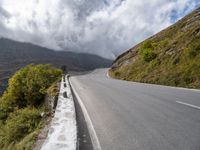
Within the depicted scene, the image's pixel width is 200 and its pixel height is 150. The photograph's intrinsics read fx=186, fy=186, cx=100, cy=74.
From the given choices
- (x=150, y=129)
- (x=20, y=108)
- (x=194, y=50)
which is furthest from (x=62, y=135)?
(x=194, y=50)

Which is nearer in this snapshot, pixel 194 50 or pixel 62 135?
pixel 62 135

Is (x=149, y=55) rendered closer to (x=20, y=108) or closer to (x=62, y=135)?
(x=20, y=108)

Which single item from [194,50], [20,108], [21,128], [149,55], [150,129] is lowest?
[20,108]

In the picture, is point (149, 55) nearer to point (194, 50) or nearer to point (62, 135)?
point (194, 50)

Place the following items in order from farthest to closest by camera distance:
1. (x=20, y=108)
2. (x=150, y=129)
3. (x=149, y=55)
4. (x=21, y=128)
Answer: (x=149, y=55) < (x=20, y=108) < (x=21, y=128) < (x=150, y=129)

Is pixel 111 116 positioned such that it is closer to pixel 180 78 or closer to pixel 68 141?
pixel 68 141

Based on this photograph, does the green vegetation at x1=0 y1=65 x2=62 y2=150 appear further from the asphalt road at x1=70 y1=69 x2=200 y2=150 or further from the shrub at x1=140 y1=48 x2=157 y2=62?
the shrub at x1=140 y1=48 x2=157 y2=62

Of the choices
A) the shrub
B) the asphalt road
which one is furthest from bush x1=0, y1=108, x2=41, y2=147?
the shrub

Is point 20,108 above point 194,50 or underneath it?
underneath

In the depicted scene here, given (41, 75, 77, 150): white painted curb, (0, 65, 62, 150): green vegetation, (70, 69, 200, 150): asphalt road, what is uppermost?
(41, 75, 77, 150): white painted curb

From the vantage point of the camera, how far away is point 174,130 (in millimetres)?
4352

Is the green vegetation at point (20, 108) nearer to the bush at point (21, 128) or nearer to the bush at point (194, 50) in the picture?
the bush at point (21, 128)

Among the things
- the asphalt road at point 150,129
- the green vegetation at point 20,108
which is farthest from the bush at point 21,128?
the asphalt road at point 150,129

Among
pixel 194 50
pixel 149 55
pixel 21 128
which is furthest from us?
pixel 149 55
